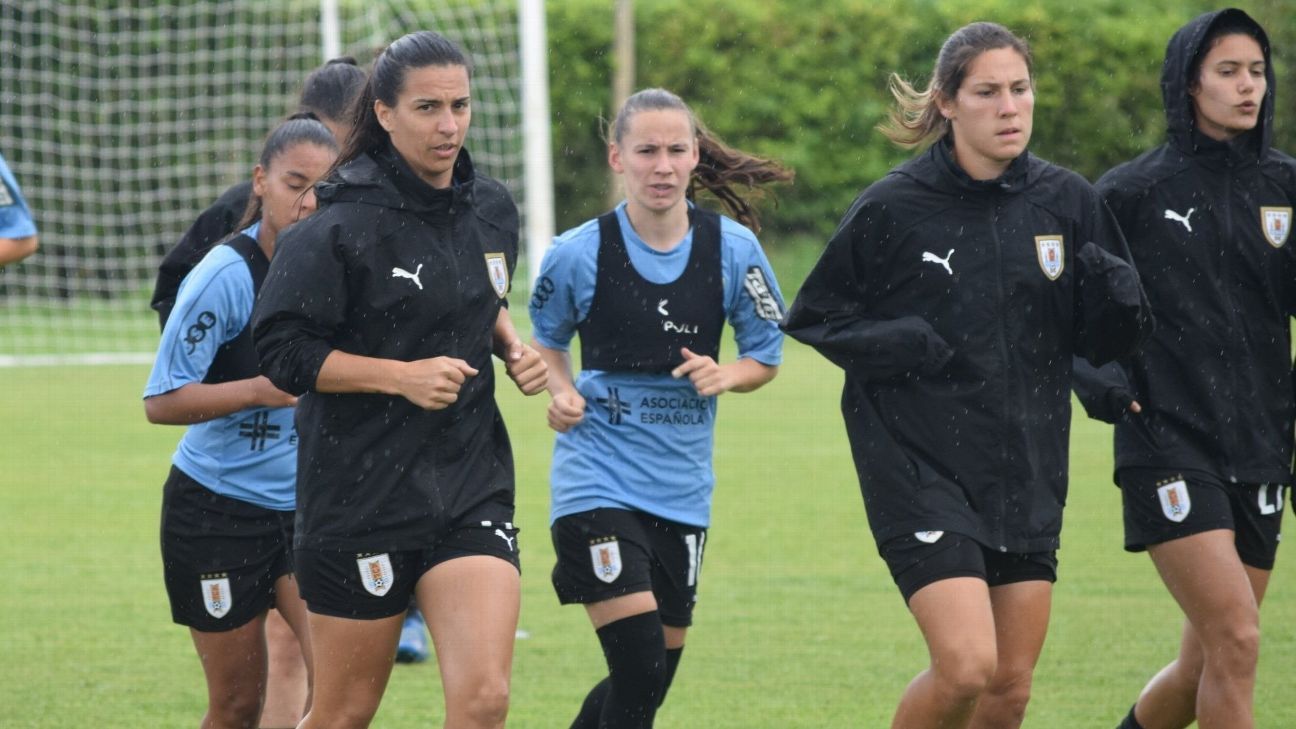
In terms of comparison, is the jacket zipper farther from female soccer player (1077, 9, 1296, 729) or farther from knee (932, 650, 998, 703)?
female soccer player (1077, 9, 1296, 729)

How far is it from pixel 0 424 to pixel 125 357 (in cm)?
441

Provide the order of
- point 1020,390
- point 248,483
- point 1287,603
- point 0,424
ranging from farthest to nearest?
point 0,424 → point 1287,603 → point 248,483 → point 1020,390

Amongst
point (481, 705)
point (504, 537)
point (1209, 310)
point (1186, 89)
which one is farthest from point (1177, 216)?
point (481, 705)

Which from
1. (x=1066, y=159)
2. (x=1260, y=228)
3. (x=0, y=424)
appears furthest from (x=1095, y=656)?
(x=1066, y=159)

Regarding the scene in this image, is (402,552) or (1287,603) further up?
(402,552)

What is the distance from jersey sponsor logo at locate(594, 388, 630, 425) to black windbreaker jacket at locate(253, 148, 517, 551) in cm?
119

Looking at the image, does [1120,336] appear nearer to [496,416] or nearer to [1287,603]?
[496,416]

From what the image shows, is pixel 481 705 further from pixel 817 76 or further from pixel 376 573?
pixel 817 76

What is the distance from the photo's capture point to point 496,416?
4875 millimetres

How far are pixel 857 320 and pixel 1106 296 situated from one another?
0.66 meters

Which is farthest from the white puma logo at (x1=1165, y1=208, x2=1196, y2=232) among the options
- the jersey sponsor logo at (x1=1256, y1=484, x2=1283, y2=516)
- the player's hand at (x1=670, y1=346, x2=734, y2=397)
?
the player's hand at (x1=670, y1=346, x2=734, y2=397)

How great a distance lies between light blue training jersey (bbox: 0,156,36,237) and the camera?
224 inches

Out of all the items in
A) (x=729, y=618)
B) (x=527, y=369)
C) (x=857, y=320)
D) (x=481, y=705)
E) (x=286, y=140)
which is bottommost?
(x=729, y=618)

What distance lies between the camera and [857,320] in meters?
4.99
